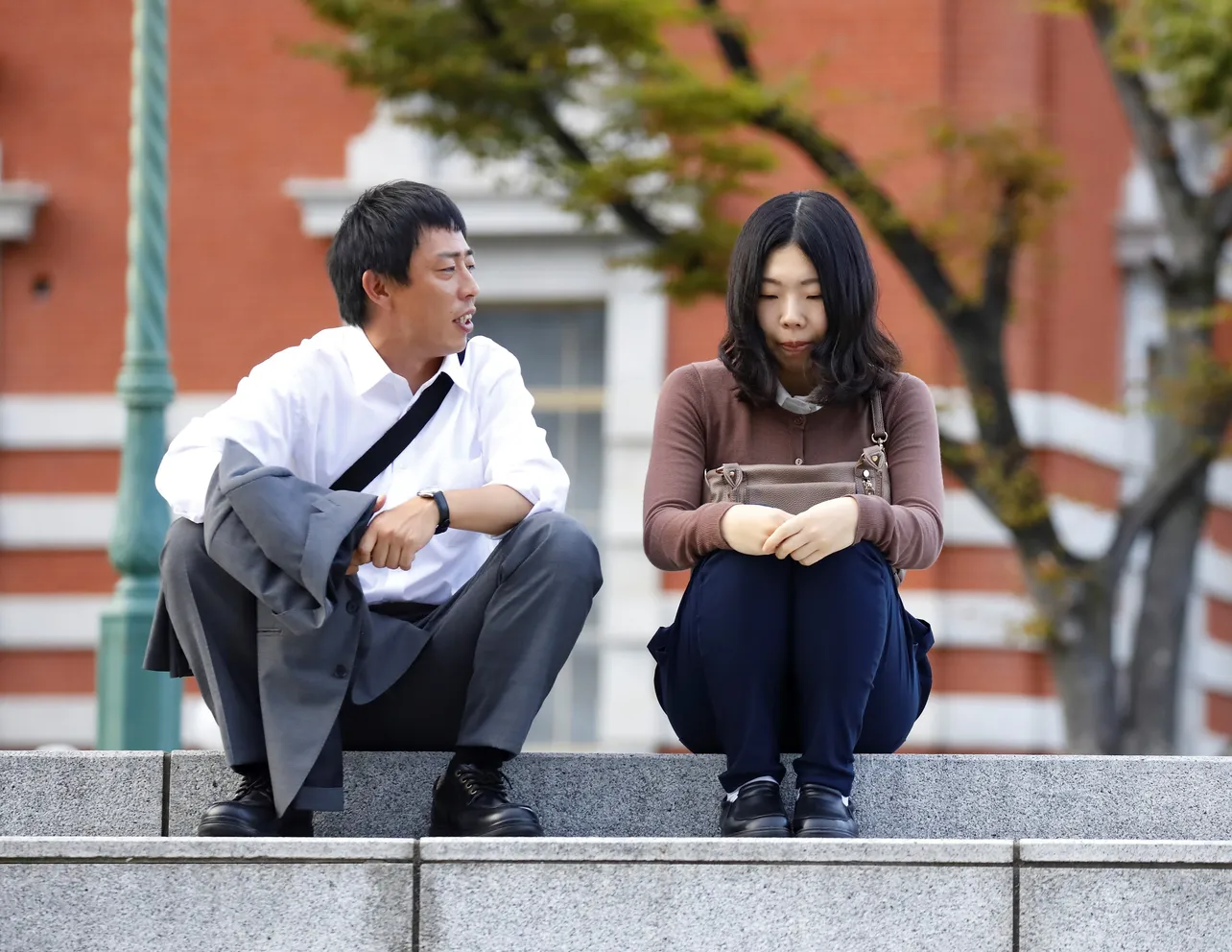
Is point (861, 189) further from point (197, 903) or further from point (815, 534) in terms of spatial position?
point (197, 903)

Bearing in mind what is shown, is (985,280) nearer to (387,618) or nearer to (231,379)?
(231,379)

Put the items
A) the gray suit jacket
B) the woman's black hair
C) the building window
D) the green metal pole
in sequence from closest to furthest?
the gray suit jacket → the woman's black hair → the green metal pole → the building window

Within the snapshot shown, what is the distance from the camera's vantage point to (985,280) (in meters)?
8.45

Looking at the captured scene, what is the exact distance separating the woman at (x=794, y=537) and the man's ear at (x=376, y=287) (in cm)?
61

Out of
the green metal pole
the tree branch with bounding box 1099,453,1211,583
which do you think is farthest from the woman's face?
the tree branch with bounding box 1099,453,1211,583

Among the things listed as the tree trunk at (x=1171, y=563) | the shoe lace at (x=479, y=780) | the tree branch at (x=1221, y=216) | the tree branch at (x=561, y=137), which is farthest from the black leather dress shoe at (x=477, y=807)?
the tree branch at (x=1221, y=216)

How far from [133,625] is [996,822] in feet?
13.1

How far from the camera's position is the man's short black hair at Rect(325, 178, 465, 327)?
3729 mm

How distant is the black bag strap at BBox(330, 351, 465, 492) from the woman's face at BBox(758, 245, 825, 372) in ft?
2.37

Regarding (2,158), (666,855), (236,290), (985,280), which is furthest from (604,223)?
(666,855)

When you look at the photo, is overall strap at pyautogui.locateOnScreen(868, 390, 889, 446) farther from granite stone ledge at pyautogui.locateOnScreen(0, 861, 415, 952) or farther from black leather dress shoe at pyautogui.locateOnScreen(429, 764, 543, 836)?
granite stone ledge at pyautogui.locateOnScreen(0, 861, 415, 952)

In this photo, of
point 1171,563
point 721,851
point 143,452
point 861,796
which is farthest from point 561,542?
point 1171,563

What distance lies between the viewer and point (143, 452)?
701cm

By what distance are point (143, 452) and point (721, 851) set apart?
14.7 ft
